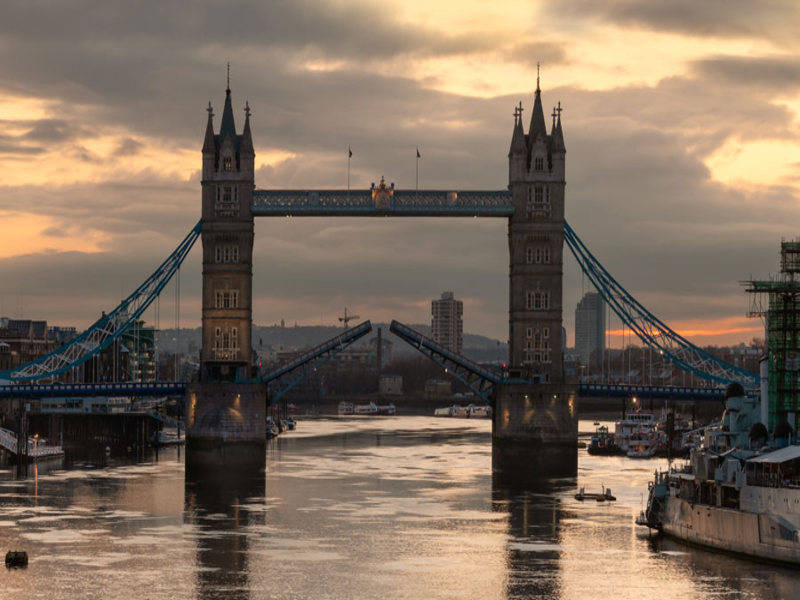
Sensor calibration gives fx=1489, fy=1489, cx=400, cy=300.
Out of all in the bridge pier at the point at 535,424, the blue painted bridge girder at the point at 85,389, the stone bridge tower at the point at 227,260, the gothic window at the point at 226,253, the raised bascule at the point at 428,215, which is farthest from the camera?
the blue painted bridge girder at the point at 85,389

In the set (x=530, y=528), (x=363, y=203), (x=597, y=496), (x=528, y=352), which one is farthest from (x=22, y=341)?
(x=530, y=528)

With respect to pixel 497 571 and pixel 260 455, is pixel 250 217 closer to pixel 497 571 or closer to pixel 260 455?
pixel 260 455

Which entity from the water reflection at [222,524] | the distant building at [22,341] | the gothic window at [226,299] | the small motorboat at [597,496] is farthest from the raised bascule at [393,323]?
the distant building at [22,341]

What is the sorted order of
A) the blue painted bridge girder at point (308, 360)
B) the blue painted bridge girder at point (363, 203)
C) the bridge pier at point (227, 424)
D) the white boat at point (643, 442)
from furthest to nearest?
the white boat at point (643, 442)
the blue painted bridge girder at point (363, 203)
the blue painted bridge girder at point (308, 360)
the bridge pier at point (227, 424)

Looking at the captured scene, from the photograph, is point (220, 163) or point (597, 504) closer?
point (597, 504)

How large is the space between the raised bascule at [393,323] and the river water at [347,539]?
6079 millimetres

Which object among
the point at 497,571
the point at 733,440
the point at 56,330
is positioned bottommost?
the point at 497,571

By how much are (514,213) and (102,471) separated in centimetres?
4003

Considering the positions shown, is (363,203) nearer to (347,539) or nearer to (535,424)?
(535,424)

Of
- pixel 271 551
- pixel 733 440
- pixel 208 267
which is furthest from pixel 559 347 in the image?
pixel 271 551

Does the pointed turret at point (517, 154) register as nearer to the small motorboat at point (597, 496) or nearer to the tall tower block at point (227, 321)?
the tall tower block at point (227, 321)

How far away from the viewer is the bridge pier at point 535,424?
123m

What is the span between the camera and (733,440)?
252 ft

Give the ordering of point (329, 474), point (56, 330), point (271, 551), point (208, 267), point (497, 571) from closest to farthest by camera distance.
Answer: point (497, 571)
point (271, 551)
point (329, 474)
point (208, 267)
point (56, 330)
